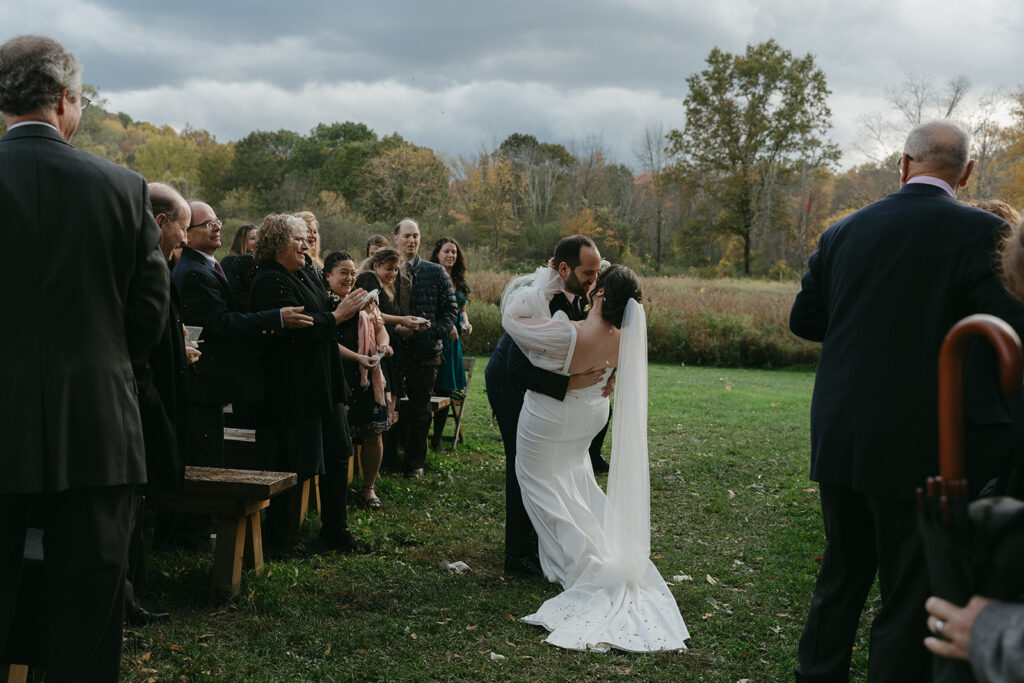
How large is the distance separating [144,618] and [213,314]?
1.90 metres

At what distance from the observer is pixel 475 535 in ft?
21.7

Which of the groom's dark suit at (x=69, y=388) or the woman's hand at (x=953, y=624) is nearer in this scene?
the woman's hand at (x=953, y=624)

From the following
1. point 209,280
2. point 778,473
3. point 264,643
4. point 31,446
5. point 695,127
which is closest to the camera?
point 31,446

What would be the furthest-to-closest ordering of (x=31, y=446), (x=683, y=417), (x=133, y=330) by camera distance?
1. (x=683, y=417)
2. (x=133, y=330)
3. (x=31, y=446)

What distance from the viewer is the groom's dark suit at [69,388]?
2664 mm

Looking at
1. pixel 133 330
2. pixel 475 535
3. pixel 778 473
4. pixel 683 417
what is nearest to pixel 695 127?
pixel 683 417

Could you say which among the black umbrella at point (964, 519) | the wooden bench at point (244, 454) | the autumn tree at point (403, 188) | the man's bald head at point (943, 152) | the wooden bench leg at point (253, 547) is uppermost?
the autumn tree at point (403, 188)

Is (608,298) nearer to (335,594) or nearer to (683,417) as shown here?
(335,594)

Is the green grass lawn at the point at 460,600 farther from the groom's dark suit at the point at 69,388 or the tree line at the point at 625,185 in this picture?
the tree line at the point at 625,185

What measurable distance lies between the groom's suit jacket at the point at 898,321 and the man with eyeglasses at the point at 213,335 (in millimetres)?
3325

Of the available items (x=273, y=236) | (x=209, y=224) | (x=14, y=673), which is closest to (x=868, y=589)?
(x=14, y=673)

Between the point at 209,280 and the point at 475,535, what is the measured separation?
9.35ft

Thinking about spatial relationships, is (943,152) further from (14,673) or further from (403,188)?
(403,188)

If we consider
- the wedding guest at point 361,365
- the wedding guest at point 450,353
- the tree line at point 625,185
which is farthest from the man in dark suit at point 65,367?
the tree line at point 625,185
